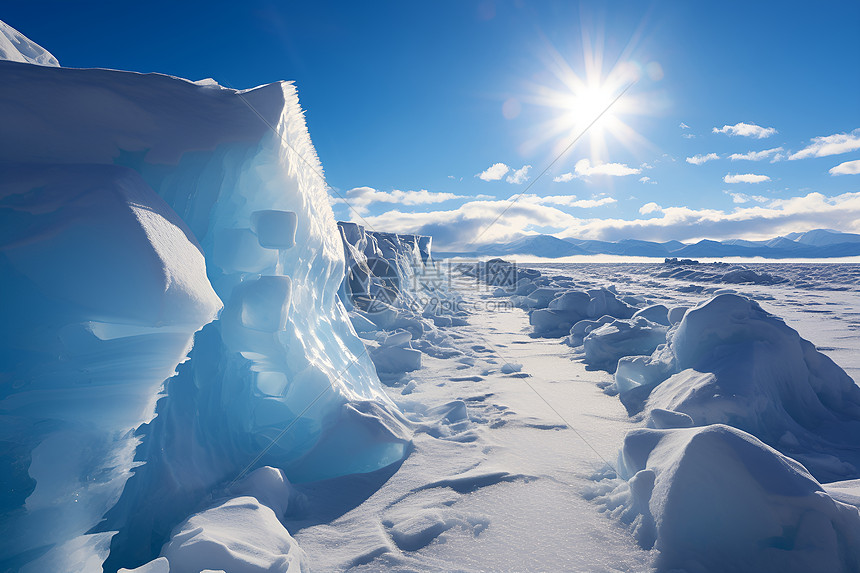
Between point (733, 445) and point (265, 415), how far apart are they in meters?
3.23

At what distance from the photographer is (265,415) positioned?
3182 millimetres

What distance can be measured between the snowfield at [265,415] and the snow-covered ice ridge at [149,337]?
0.04ft

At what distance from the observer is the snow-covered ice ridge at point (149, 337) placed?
1.65 metres

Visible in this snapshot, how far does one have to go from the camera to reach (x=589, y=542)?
220 cm

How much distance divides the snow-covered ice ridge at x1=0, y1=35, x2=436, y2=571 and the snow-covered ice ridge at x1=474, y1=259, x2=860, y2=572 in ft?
6.26

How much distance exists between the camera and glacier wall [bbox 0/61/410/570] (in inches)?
70.6

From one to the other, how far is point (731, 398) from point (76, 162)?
16.6ft

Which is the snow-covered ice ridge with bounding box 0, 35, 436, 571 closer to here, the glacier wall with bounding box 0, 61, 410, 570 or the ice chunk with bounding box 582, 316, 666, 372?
the glacier wall with bounding box 0, 61, 410, 570

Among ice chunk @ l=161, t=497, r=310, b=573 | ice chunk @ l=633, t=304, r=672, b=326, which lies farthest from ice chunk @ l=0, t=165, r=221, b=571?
ice chunk @ l=633, t=304, r=672, b=326

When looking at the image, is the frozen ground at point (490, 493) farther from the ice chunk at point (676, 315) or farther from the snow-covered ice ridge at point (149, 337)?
the ice chunk at point (676, 315)

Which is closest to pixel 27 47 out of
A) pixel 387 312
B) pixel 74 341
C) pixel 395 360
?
pixel 74 341

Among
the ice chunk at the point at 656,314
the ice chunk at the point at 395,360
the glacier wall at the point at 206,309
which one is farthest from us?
the ice chunk at the point at 656,314

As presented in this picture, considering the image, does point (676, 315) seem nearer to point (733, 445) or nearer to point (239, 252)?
point (733, 445)

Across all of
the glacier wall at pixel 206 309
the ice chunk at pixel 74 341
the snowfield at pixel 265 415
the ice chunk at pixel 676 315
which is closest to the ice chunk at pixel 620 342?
the ice chunk at pixel 676 315
